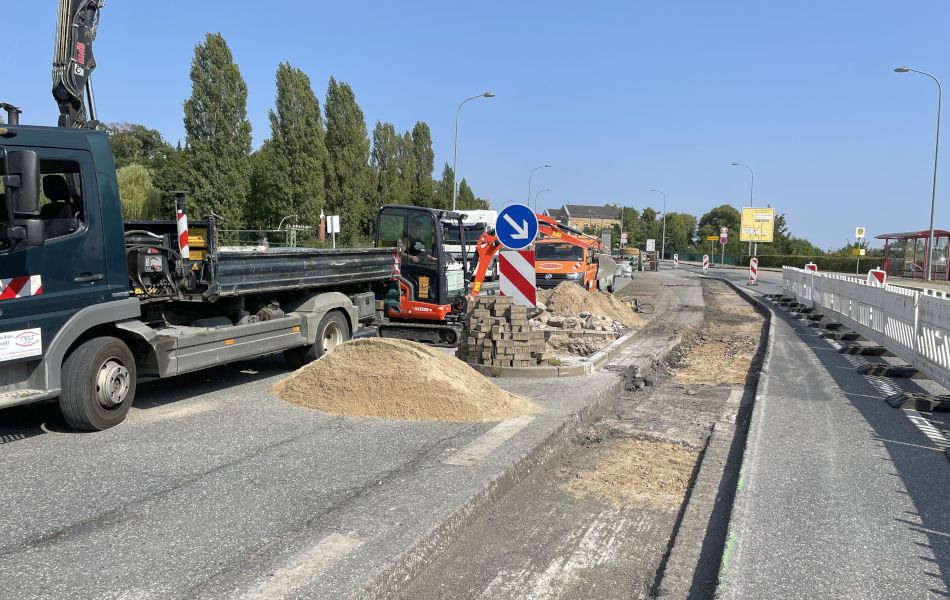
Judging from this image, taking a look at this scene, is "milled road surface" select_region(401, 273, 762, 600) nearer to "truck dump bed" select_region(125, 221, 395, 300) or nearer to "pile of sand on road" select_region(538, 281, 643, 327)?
"truck dump bed" select_region(125, 221, 395, 300)

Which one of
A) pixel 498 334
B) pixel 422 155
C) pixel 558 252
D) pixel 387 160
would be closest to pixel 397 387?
pixel 498 334

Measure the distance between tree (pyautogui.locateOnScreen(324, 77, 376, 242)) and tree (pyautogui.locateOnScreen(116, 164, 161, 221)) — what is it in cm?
1033

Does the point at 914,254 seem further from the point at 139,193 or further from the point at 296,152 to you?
the point at 139,193

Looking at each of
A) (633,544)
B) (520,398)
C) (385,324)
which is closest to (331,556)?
(633,544)

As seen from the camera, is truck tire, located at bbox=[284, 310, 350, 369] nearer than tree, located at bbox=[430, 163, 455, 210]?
Yes

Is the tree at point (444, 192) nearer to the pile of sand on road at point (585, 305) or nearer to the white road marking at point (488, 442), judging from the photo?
the pile of sand on road at point (585, 305)

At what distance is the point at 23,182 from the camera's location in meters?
5.42

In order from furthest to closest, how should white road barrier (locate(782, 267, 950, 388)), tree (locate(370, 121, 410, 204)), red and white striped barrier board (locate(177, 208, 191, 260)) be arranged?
1. tree (locate(370, 121, 410, 204))
2. white road barrier (locate(782, 267, 950, 388))
3. red and white striped barrier board (locate(177, 208, 191, 260))

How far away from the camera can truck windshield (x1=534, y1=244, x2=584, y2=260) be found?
22.2 metres

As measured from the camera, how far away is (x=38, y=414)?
6758 millimetres

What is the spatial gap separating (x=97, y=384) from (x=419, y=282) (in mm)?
6131

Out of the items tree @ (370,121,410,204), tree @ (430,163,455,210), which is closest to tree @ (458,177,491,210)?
tree @ (430,163,455,210)

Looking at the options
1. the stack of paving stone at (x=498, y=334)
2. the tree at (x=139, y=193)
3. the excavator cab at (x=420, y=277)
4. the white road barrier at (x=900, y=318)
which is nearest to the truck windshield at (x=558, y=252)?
the white road barrier at (x=900, y=318)

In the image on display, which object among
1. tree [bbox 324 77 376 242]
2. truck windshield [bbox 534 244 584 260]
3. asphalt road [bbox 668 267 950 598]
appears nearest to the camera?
asphalt road [bbox 668 267 950 598]
